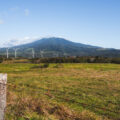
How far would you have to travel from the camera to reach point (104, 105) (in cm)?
945

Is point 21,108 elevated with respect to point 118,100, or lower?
elevated

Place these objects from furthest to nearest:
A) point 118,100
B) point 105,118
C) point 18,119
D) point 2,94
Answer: point 118,100 < point 105,118 < point 18,119 < point 2,94

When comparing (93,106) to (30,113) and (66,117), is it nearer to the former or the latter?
(66,117)

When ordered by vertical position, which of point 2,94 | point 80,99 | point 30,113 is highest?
point 2,94

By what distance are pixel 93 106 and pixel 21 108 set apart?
4.29 meters

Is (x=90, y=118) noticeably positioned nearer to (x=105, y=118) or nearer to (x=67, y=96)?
(x=105, y=118)

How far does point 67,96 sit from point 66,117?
5.15 m

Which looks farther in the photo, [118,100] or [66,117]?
[118,100]

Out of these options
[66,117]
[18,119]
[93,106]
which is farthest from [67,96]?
[18,119]

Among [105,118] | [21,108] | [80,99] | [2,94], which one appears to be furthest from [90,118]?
[80,99]

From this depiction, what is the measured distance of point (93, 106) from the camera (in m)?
9.19

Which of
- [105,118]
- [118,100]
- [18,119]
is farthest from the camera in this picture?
[118,100]

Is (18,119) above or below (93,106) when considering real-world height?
above

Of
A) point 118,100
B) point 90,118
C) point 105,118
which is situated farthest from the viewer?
point 118,100
